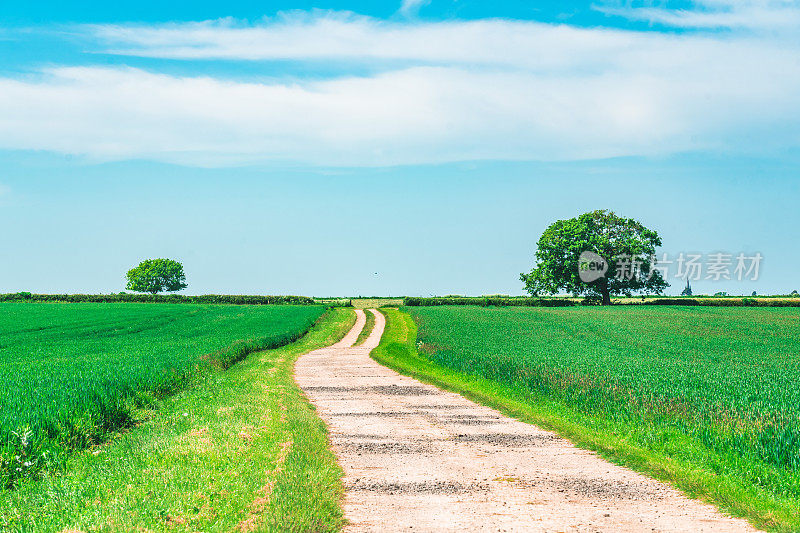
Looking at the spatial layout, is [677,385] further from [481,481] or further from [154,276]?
[154,276]

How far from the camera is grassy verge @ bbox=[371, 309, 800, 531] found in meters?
9.01

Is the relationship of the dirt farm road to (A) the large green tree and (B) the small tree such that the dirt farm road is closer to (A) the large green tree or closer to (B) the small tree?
(A) the large green tree

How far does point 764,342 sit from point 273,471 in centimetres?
3304

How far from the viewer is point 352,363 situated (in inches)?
1249

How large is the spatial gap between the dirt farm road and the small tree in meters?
147

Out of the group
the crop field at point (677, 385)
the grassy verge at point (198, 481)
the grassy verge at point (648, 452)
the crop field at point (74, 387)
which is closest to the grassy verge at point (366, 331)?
the crop field at point (677, 385)

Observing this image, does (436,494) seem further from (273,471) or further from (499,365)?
(499,365)

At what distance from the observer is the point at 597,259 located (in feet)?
312

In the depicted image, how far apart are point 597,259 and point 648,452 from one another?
86.2 metres

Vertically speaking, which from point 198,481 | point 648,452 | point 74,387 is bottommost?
point 198,481

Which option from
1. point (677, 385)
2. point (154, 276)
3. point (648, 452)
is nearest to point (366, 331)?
point (677, 385)

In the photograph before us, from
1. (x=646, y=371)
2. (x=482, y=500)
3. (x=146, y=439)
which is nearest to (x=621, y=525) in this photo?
(x=482, y=500)

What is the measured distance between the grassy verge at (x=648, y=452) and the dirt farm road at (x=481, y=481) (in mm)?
320

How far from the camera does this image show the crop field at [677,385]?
11.5m
